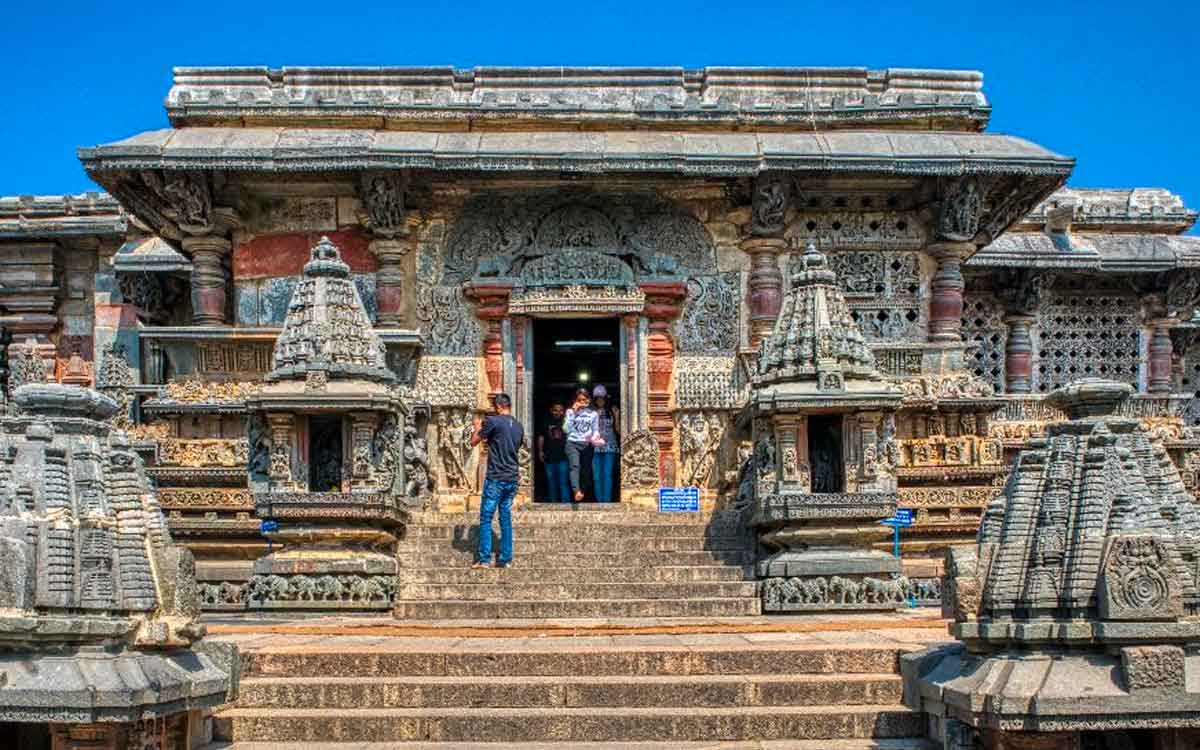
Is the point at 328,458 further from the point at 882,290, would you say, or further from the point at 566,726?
the point at 882,290

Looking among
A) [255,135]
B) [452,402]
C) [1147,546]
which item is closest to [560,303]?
[452,402]

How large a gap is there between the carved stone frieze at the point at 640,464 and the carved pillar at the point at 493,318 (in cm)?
188

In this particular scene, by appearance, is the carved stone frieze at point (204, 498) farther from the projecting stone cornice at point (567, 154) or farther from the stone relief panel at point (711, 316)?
the stone relief panel at point (711, 316)

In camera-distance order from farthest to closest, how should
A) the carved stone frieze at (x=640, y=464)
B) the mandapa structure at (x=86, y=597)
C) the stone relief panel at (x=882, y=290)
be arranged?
the stone relief panel at (x=882, y=290)
the carved stone frieze at (x=640, y=464)
the mandapa structure at (x=86, y=597)

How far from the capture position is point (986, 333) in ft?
64.3

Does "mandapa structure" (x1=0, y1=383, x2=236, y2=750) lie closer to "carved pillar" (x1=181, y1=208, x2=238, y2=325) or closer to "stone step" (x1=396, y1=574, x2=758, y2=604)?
"stone step" (x1=396, y1=574, x2=758, y2=604)

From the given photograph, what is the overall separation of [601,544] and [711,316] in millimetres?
4619

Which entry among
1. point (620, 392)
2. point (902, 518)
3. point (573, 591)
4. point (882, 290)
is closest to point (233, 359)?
point (620, 392)

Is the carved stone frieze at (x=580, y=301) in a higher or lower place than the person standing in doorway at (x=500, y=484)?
higher

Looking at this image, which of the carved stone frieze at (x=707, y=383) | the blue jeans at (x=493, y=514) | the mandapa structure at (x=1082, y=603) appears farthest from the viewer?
the carved stone frieze at (x=707, y=383)

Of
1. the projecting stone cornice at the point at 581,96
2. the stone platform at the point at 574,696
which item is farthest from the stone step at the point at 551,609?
the projecting stone cornice at the point at 581,96

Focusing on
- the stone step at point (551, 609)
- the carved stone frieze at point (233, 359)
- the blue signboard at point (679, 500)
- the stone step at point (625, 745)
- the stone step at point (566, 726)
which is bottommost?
the stone step at point (625, 745)

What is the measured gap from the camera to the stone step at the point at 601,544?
1185cm

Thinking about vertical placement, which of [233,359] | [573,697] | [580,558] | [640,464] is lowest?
[573,697]
